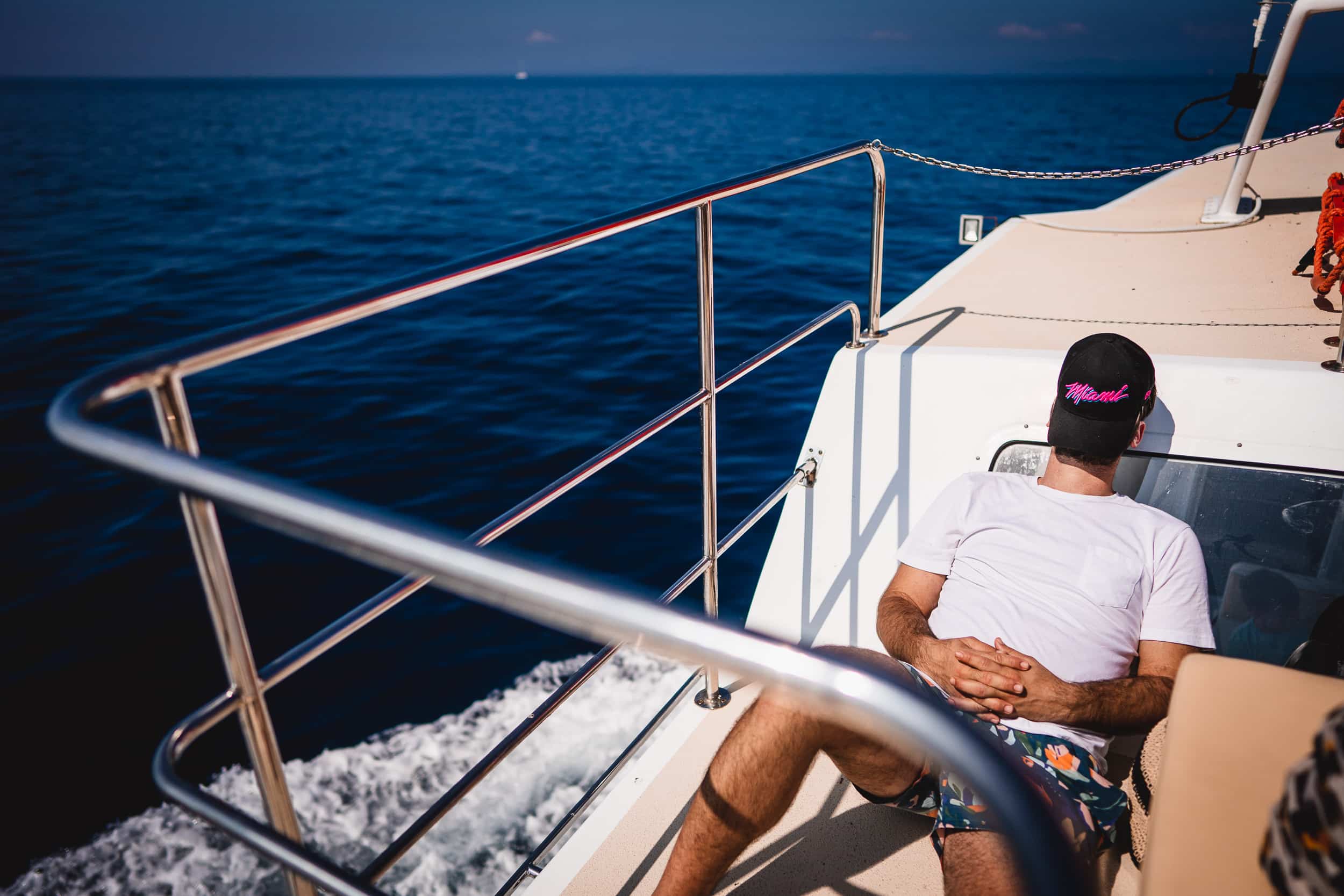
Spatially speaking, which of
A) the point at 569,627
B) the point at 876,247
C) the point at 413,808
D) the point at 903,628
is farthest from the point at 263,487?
the point at 413,808

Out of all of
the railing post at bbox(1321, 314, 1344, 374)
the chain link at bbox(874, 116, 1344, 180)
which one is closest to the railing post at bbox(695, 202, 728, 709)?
the chain link at bbox(874, 116, 1344, 180)

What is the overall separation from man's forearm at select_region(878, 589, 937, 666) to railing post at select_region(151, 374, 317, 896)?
1217 millimetres

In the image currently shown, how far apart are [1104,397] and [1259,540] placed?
0.71 meters

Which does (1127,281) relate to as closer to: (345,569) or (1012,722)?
(1012,722)

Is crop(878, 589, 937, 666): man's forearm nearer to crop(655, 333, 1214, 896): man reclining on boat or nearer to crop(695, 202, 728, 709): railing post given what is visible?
crop(655, 333, 1214, 896): man reclining on boat

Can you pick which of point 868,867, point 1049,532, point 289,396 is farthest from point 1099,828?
point 289,396

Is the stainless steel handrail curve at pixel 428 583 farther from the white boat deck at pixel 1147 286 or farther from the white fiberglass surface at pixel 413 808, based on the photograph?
the white fiberglass surface at pixel 413 808

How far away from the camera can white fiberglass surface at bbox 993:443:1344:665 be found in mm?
2014

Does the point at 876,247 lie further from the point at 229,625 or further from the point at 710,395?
the point at 229,625

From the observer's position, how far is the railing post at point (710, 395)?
184 centimetres

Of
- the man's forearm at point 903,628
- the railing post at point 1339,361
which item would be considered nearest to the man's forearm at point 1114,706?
the man's forearm at point 903,628

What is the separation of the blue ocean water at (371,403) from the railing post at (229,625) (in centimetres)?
11

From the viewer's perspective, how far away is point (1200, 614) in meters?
1.71

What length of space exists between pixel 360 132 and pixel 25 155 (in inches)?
451
